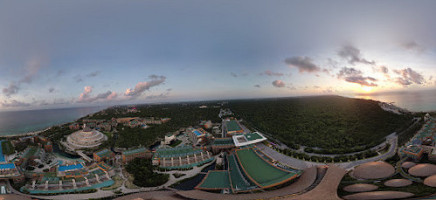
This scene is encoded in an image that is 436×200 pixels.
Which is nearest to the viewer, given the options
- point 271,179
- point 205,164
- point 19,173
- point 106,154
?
point 271,179

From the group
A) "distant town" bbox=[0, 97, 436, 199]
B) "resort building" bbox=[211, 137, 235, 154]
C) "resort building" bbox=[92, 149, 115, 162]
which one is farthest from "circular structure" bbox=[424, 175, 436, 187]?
"resort building" bbox=[92, 149, 115, 162]

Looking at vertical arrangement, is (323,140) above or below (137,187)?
above

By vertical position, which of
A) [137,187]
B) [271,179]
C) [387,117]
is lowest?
[137,187]

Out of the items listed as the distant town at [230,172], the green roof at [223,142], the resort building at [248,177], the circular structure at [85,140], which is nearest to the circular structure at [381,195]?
the distant town at [230,172]

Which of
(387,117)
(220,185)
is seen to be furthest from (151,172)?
(387,117)

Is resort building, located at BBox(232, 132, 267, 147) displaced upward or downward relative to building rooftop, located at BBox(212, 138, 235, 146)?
upward

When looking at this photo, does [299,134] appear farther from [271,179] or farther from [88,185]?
[88,185]

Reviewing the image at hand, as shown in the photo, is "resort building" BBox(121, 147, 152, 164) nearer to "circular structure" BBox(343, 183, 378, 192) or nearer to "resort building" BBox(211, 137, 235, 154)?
"resort building" BBox(211, 137, 235, 154)
